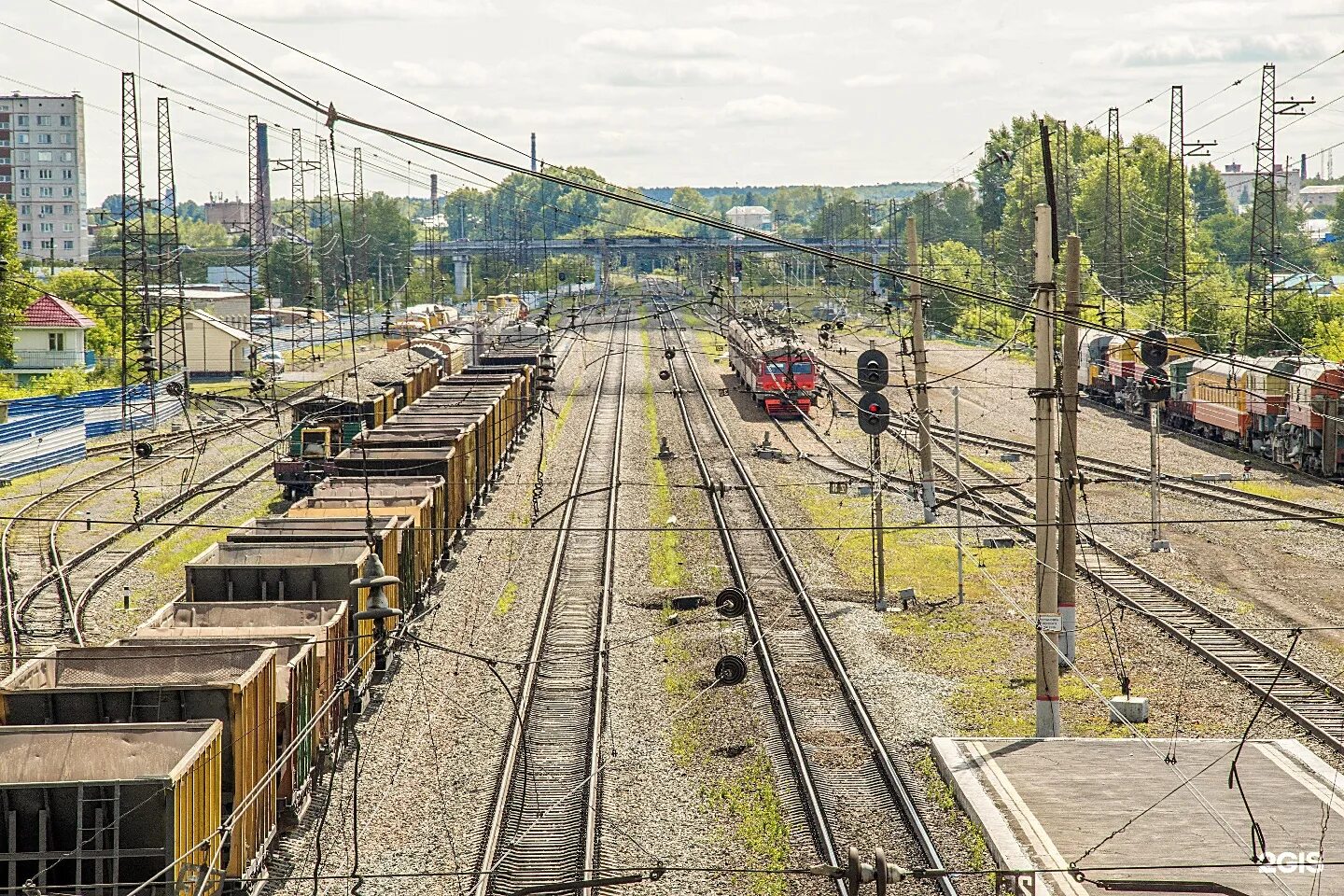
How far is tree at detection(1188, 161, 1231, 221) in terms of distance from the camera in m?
167

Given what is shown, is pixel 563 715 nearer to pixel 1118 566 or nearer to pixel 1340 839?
pixel 1340 839

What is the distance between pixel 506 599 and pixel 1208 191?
16091 centimetres

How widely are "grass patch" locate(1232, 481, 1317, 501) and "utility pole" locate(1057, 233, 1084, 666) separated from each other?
17.3m

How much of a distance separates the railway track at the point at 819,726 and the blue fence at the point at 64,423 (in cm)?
2169

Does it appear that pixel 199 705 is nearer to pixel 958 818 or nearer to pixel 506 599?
pixel 958 818

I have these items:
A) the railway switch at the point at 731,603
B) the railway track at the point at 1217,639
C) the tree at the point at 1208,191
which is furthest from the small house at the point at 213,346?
the tree at the point at 1208,191

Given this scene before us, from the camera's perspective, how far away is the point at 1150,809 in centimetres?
1622

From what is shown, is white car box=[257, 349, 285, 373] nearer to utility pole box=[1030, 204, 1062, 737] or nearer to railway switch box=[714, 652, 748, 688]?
railway switch box=[714, 652, 748, 688]

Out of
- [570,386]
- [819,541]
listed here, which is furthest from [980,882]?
[570,386]

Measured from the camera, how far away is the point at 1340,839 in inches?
599

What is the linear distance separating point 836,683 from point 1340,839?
25.3ft

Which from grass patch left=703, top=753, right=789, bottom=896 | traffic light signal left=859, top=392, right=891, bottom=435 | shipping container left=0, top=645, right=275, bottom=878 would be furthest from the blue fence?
grass patch left=703, top=753, right=789, bottom=896

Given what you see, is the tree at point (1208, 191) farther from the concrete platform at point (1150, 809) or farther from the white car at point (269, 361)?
the concrete platform at point (1150, 809)

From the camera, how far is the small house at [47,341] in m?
69.1
